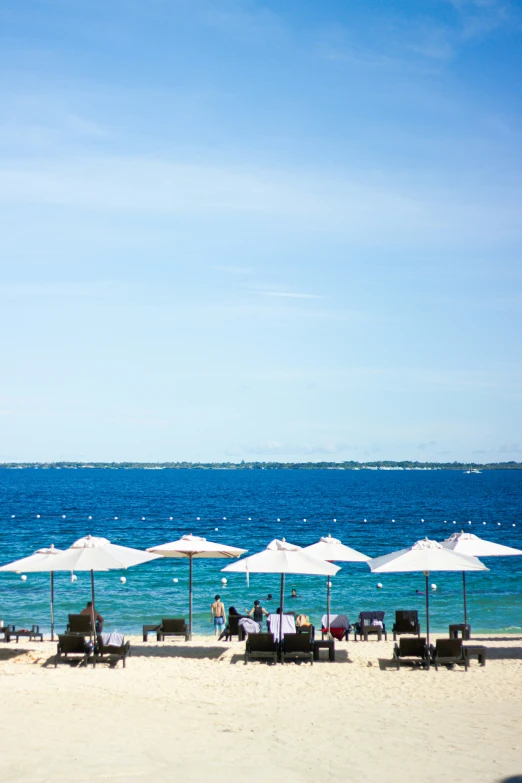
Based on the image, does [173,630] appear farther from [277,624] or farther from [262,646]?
[262,646]

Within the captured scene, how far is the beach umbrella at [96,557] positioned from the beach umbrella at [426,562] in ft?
15.6

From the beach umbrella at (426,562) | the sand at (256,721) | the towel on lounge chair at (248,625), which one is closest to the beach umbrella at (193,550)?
the towel on lounge chair at (248,625)

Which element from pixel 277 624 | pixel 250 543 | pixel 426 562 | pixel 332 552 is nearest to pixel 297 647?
pixel 277 624

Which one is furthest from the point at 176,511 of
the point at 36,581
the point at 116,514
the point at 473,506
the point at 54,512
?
the point at 36,581

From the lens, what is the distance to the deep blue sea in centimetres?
2827

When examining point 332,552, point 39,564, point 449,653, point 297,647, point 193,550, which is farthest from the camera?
point 332,552

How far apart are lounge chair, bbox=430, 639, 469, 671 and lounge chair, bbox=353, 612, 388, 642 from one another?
477 centimetres

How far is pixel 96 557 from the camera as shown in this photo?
53.5 feet

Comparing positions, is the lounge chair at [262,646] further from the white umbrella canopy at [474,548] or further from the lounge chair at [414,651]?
the white umbrella canopy at [474,548]

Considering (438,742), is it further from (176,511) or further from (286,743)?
(176,511)

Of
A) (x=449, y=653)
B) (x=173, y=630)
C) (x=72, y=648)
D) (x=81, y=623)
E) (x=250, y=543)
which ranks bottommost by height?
(x=250, y=543)

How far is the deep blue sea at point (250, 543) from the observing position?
Answer: 2827cm

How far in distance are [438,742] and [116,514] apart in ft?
244

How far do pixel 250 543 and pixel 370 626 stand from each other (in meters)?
35.1
